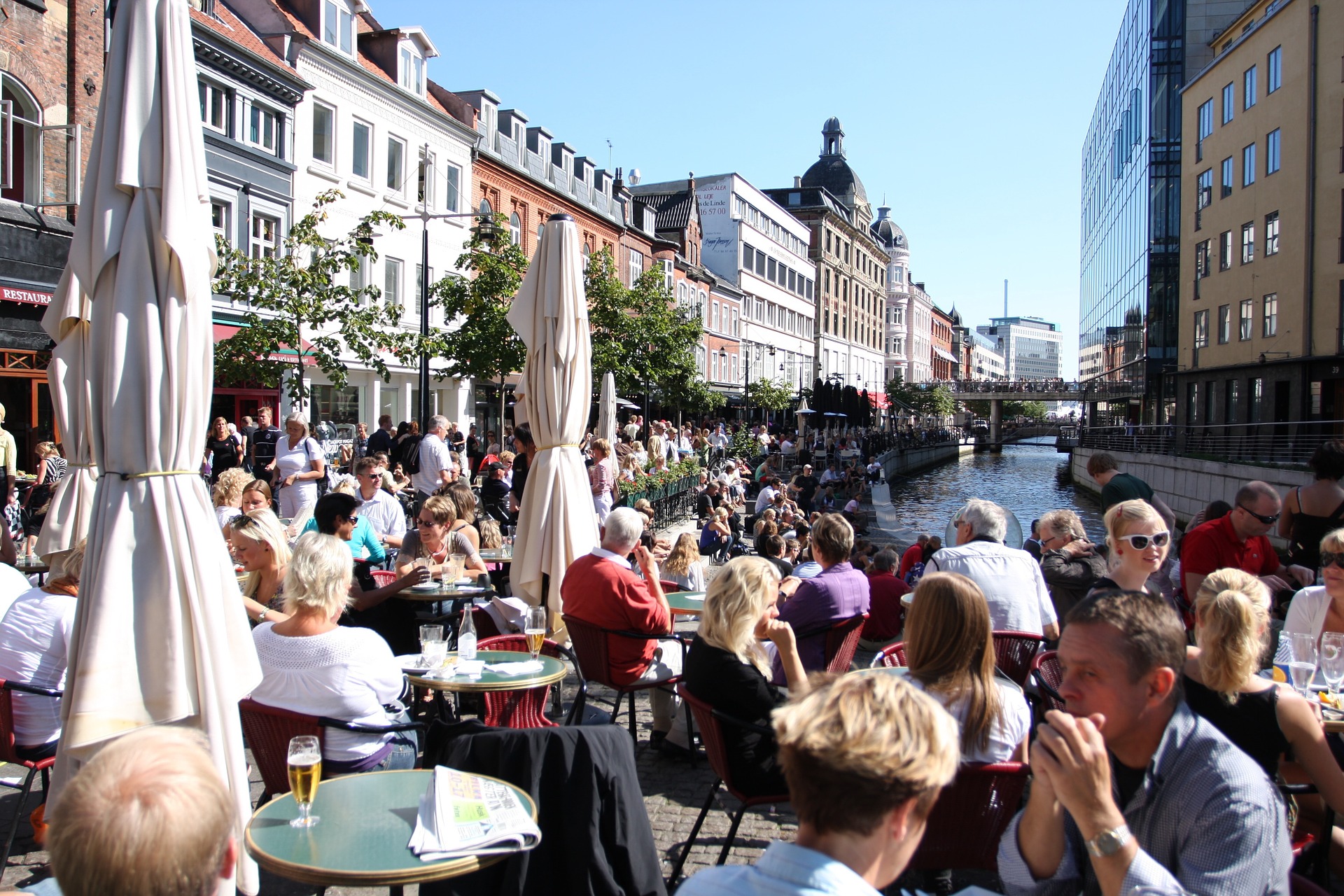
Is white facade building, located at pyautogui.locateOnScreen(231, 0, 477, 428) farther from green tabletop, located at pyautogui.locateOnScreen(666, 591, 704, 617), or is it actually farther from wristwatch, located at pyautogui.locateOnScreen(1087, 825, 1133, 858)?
wristwatch, located at pyautogui.locateOnScreen(1087, 825, 1133, 858)

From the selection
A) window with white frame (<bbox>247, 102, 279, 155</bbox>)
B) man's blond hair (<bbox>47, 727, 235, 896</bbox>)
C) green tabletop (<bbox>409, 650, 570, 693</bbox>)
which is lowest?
green tabletop (<bbox>409, 650, 570, 693</bbox>)

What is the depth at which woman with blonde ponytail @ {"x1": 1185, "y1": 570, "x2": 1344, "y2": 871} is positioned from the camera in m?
3.43

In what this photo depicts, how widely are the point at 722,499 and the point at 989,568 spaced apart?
1189 cm

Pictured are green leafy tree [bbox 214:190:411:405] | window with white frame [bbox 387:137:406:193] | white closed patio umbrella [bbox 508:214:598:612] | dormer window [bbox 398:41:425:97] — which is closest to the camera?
white closed patio umbrella [bbox 508:214:598:612]

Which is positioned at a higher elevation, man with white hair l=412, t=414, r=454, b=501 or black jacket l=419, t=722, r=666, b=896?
man with white hair l=412, t=414, r=454, b=501

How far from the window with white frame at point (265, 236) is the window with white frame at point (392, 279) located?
3.97 m

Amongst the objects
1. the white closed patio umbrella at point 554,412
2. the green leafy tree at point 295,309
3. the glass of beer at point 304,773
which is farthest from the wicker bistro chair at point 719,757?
the green leafy tree at point 295,309

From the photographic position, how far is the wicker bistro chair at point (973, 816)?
3477mm

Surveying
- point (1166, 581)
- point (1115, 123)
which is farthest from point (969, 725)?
point (1115, 123)

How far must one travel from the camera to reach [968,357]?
171875mm

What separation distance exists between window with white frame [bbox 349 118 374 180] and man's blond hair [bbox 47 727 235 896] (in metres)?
26.9

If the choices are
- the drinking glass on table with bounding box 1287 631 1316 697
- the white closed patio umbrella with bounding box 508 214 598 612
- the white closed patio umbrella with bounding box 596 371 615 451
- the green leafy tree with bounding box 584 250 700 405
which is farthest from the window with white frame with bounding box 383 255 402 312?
the drinking glass on table with bounding box 1287 631 1316 697

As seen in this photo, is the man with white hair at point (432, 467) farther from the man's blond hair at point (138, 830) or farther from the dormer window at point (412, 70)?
the dormer window at point (412, 70)

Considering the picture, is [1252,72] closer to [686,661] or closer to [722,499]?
[722,499]
